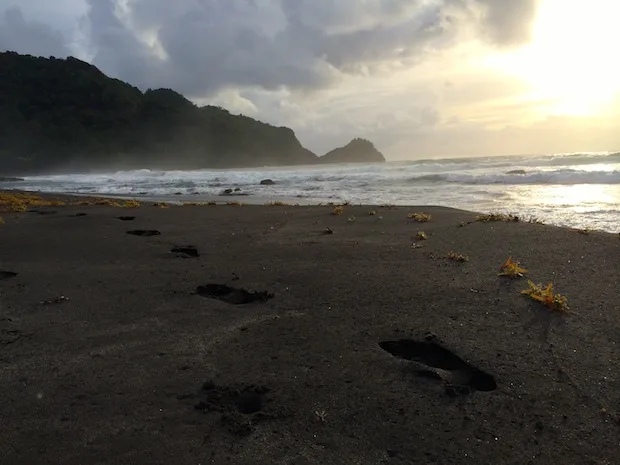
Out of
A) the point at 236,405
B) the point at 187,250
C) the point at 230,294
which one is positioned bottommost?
the point at 236,405

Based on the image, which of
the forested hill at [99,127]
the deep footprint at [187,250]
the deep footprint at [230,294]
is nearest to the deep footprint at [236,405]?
the deep footprint at [230,294]

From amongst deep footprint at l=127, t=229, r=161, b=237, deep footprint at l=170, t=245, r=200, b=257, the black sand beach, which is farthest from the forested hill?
the black sand beach

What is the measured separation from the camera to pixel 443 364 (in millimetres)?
3332

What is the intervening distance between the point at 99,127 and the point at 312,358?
10435cm

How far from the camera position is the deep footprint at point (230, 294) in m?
4.66

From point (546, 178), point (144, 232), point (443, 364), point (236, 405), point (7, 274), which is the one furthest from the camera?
point (546, 178)

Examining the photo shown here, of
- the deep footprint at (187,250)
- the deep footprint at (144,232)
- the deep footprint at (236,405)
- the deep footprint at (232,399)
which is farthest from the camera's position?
the deep footprint at (144,232)

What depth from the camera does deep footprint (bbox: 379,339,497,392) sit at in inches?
122

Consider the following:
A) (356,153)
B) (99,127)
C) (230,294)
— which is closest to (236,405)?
(230,294)

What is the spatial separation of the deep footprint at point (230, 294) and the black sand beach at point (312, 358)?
26 millimetres

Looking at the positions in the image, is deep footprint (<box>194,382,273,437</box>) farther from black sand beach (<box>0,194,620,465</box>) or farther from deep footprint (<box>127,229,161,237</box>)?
deep footprint (<box>127,229,161,237</box>)

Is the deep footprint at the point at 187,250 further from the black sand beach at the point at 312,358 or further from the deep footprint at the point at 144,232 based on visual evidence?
the deep footprint at the point at 144,232

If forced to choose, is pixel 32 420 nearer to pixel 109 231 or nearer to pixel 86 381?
pixel 86 381

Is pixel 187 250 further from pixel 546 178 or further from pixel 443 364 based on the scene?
pixel 546 178
